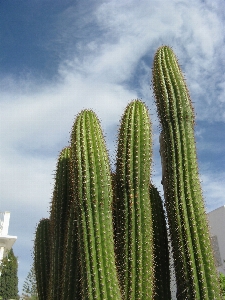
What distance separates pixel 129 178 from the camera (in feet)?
12.9

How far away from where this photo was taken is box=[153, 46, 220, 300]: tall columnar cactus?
3.57m

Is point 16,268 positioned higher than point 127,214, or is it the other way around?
Result: point 16,268

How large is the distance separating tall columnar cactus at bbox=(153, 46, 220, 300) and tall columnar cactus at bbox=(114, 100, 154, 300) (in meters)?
0.24

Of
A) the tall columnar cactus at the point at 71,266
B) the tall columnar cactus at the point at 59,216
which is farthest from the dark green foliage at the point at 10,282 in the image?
the tall columnar cactus at the point at 71,266

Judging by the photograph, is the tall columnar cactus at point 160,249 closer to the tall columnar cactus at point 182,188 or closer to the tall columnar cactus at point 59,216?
the tall columnar cactus at point 182,188

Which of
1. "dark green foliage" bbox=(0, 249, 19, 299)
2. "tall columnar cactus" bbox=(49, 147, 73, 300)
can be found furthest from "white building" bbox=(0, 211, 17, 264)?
"tall columnar cactus" bbox=(49, 147, 73, 300)

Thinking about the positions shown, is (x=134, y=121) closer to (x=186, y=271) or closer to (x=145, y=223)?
(x=145, y=223)

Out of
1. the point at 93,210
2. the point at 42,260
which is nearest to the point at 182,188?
the point at 93,210

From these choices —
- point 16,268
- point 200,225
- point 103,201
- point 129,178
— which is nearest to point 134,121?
point 129,178

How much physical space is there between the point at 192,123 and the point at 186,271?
1.64 metres

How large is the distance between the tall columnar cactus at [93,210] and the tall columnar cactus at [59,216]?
0.54 m

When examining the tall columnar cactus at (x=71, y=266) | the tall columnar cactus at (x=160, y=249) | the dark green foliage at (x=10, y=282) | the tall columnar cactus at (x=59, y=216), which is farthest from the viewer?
the dark green foliage at (x=10, y=282)

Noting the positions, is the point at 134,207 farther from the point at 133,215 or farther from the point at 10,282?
the point at 10,282

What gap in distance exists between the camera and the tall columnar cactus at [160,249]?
3.88 meters
